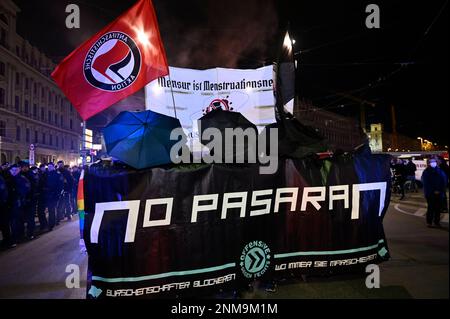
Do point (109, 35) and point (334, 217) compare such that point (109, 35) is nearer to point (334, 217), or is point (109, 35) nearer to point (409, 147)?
point (334, 217)

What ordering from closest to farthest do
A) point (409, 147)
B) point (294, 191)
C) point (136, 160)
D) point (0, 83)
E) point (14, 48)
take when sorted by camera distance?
point (136, 160) → point (294, 191) → point (0, 83) → point (14, 48) → point (409, 147)

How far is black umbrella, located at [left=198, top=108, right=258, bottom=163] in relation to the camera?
4.22m

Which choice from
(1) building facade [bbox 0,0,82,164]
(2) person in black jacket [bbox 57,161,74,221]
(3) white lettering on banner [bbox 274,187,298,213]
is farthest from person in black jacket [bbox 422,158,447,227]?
(1) building facade [bbox 0,0,82,164]

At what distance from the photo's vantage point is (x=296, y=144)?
177 inches

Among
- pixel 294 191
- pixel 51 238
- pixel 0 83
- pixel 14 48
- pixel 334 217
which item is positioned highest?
pixel 14 48

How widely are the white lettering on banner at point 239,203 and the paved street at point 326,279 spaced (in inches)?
42.4

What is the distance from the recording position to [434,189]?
8477 mm

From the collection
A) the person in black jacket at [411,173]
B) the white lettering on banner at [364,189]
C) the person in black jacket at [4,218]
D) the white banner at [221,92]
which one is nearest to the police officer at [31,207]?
the person in black jacket at [4,218]

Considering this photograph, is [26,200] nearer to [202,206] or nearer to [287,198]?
[202,206]

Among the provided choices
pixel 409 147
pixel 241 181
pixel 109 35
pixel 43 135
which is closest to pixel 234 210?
pixel 241 181

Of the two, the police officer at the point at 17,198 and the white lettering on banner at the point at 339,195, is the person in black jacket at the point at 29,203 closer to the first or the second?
the police officer at the point at 17,198

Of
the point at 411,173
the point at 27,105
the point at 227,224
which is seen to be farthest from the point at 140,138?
the point at 27,105

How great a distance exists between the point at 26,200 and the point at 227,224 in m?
7.06

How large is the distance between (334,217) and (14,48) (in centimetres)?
6099
